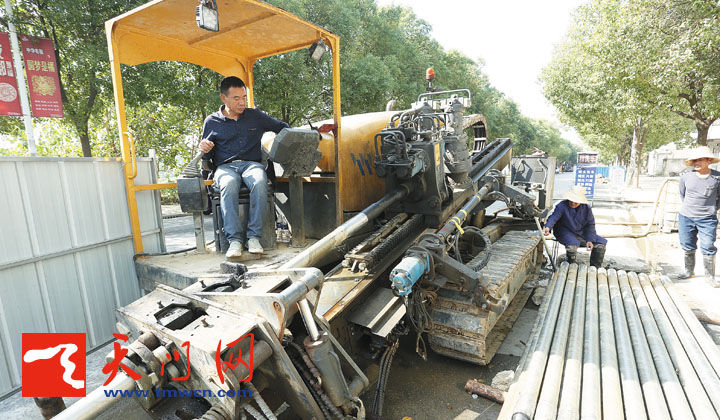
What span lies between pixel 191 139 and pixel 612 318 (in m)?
17.0

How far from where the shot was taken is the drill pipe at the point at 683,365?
235 centimetres

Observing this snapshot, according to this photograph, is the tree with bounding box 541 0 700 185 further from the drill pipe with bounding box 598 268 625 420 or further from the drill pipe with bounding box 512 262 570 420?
the drill pipe with bounding box 512 262 570 420

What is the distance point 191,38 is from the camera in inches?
174

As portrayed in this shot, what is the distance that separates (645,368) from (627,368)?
0.14 m

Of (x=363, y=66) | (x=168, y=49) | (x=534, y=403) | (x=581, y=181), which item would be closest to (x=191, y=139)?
(x=363, y=66)

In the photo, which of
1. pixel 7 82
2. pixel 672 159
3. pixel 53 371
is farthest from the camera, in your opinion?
pixel 672 159

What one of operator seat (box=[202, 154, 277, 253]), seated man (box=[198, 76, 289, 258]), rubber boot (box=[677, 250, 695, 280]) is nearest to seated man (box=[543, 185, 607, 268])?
rubber boot (box=[677, 250, 695, 280])

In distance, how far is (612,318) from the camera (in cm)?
369

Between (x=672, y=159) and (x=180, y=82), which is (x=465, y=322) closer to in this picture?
(x=180, y=82)

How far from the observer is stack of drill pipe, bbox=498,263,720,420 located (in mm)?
2377

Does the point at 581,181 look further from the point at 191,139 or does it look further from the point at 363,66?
the point at 191,139

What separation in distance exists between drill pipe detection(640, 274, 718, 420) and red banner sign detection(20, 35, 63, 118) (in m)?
9.98

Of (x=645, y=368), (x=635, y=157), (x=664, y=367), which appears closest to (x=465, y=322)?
(x=645, y=368)

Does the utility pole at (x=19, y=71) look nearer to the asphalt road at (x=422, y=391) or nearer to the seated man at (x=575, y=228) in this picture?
the asphalt road at (x=422, y=391)
